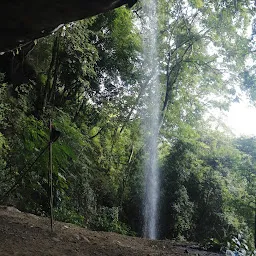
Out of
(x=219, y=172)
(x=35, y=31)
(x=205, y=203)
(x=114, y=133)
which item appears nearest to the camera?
(x=35, y=31)

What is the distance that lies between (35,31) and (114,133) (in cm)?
1074

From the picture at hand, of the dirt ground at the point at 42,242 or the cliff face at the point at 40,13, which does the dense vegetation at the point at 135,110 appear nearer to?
the dirt ground at the point at 42,242

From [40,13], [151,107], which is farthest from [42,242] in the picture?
[151,107]

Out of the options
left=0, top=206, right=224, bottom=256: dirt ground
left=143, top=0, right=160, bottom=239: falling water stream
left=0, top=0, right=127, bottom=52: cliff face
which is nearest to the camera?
left=0, top=0, right=127, bottom=52: cliff face

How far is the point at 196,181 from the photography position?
12.4 m

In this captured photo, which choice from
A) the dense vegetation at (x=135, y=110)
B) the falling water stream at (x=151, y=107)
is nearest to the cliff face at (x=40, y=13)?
the dense vegetation at (x=135, y=110)

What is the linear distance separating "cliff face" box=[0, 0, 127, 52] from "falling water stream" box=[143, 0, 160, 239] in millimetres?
9443

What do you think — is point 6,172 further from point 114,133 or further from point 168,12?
point 168,12

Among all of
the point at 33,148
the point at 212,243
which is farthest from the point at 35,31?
Answer: the point at 212,243

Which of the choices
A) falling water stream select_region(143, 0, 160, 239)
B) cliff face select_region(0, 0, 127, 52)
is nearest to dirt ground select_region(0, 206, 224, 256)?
cliff face select_region(0, 0, 127, 52)

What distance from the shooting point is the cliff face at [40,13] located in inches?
124

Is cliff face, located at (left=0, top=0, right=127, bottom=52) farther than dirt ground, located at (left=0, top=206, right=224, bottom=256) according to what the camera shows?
A: No

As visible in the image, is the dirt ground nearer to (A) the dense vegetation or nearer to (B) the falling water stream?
(A) the dense vegetation

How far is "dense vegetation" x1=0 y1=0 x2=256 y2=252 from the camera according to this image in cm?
940
